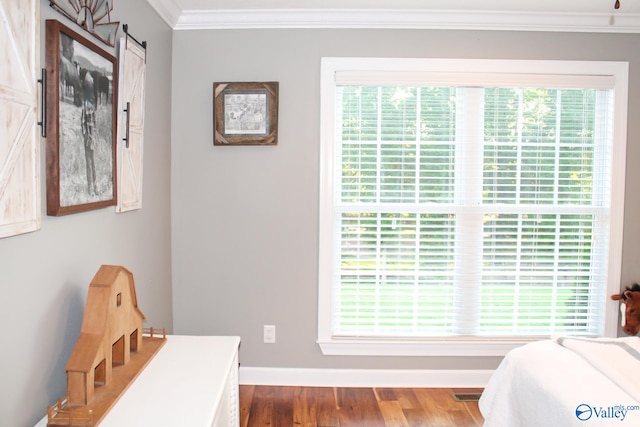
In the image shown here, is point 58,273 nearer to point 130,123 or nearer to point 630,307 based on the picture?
point 130,123

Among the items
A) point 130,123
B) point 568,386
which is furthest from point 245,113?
point 568,386

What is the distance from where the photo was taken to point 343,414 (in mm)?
2441

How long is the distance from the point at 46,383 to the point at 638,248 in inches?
127

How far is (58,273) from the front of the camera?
1.47 m

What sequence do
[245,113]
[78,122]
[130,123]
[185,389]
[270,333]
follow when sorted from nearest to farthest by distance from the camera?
[185,389] → [78,122] → [130,123] → [245,113] → [270,333]

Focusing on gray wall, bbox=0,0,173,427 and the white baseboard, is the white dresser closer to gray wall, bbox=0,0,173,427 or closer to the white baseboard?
gray wall, bbox=0,0,173,427

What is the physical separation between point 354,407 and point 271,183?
56.9 inches

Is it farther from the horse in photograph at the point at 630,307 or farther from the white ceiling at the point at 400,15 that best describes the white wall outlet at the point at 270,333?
the horse in photograph at the point at 630,307

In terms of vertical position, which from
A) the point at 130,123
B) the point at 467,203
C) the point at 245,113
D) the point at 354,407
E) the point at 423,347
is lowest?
the point at 354,407

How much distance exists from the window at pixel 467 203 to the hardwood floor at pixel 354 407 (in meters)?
0.26

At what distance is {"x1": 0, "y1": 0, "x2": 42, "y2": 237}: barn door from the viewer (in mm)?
1164

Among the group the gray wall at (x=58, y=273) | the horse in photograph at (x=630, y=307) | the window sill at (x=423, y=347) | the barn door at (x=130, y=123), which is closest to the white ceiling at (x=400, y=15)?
the gray wall at (x=58, y=273)

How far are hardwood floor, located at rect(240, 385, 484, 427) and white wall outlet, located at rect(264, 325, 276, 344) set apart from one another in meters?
0.30

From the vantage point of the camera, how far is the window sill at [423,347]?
8.90 feet
